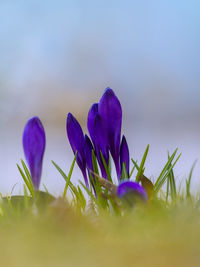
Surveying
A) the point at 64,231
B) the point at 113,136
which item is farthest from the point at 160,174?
the point at 64,231

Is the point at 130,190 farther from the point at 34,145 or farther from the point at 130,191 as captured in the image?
the point at 34,145

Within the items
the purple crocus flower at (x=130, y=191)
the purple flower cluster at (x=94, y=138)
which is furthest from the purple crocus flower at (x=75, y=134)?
the purple crocus flower at (x=130, y=191)

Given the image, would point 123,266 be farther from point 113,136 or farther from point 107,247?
point 113,136

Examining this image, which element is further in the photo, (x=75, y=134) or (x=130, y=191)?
(x=75, y=134)

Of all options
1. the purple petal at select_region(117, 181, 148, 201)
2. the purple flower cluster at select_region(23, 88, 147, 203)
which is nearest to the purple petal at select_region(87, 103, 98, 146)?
the purple flower cluster at select_region(23, 88, 147, 203)

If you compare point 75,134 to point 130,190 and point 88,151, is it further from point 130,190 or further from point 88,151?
point 130,190

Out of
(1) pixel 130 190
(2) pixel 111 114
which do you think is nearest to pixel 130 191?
(1) pixel 130 190
